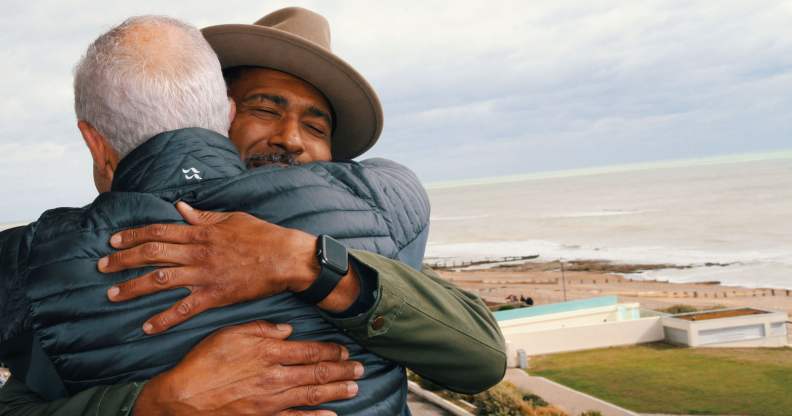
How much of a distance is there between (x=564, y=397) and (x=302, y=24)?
22333mm

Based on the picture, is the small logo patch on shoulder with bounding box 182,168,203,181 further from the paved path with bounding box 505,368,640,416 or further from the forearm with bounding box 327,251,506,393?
the paved path with bounding box 505,368,640,416

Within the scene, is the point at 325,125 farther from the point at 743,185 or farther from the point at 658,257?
the point at 743,185

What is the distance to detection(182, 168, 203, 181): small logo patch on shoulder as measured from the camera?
203cm

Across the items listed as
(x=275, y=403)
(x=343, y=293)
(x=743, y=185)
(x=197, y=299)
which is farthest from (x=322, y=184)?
(x=743, y=185)

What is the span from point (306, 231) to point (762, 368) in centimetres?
3251

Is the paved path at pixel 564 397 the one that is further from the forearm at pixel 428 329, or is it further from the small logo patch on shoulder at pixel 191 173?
the small logo patch on shoulder at pixel 191 173

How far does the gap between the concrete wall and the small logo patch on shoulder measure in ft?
99.9

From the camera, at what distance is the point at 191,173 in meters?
2.04

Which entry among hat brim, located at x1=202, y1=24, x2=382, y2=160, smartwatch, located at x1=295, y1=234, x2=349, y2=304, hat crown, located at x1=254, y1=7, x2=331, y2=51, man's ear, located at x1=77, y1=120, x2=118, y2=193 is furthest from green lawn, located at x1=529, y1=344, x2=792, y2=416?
man's ear, located at x1=77, y1=120, x2=118, y2=193

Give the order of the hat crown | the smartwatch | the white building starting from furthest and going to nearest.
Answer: the white building
the hat crown
the smartwatch

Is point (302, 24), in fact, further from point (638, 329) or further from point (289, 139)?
point (638, 329)

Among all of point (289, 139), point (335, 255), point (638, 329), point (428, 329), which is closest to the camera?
point (335, 255)

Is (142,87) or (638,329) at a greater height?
(142,87)

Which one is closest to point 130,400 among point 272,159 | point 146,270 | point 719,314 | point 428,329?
point 146,270
